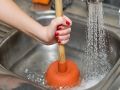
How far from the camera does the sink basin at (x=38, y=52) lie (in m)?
1.00

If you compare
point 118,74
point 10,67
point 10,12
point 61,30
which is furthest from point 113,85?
point 10,67

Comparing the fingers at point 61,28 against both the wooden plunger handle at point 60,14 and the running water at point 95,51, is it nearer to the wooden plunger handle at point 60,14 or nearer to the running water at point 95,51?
the wooden plunger handle at point 60,14

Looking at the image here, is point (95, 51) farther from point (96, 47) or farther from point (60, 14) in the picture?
point (60, 14)

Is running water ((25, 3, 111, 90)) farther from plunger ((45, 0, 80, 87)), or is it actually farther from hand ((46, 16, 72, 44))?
hand ((46, 16, 72, 44))

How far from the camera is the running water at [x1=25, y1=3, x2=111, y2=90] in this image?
997 mm

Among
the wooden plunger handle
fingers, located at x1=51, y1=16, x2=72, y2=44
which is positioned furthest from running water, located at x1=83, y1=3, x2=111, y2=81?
fingers, located at x1=51, y1=16, x2=72, y2=44

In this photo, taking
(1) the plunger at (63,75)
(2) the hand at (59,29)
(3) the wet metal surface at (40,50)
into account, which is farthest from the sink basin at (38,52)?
(2) the hand at (59,29)

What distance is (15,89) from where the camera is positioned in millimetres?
776

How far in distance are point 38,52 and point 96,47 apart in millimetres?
222

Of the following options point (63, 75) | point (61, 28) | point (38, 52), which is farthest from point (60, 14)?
point (38, 52)

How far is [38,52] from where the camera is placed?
112 centimetres

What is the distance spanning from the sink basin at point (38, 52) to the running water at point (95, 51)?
0.01m

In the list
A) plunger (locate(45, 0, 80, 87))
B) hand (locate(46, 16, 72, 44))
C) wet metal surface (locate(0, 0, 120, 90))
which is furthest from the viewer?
wet metal surface (locate(0, 0, 120, 90))

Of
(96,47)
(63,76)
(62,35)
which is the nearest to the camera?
(62,35)
